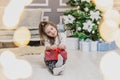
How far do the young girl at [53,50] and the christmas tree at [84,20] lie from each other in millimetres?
511

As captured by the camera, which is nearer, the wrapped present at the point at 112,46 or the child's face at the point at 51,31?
the child's face at the point at 51,31

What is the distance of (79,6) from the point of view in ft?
7.82

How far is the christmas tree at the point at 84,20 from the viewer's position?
230 cm

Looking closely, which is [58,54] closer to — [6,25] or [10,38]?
[10,38]

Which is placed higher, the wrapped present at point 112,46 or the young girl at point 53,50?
the young girl at point 53,50

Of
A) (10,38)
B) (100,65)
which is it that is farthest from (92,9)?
(10,38)

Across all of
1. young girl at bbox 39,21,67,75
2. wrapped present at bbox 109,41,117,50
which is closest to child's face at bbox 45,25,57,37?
young girl at bbox 39,21,67,75

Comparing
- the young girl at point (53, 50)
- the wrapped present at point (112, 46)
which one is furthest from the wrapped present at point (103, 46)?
the young girl at point (53, 50)

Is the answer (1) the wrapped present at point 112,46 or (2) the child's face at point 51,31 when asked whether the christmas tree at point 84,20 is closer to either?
(1) the wrapped present at point 112,46

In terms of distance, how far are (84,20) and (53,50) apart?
694 millimetres

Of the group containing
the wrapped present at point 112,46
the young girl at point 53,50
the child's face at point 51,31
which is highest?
the child's face at point 51,31

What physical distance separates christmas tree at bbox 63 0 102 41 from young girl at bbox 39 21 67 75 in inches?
20.1

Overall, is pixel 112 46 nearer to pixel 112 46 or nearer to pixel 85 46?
pixel 112 46

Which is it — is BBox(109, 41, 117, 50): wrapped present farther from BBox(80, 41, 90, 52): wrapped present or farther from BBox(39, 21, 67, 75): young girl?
BBox(39, 21, 67, 75): young girl
